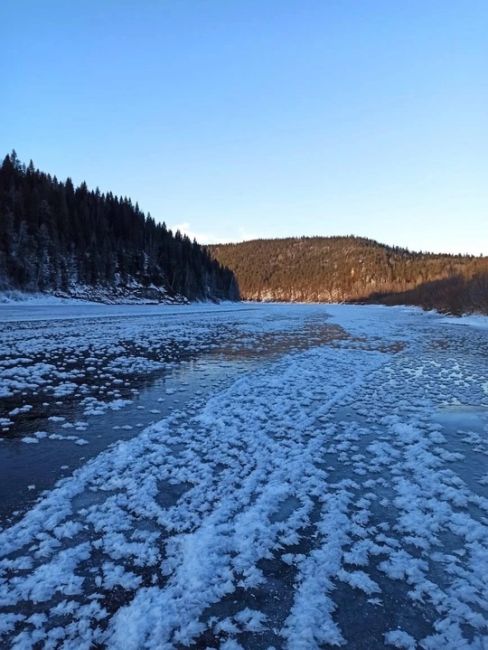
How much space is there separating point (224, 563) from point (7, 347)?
15308 millimetres

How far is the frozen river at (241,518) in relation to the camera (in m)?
3.05

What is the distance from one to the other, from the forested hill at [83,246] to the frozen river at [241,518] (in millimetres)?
52415

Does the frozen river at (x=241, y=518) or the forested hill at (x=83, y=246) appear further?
the forested hill at (x=83, y=246)

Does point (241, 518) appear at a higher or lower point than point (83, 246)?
lower

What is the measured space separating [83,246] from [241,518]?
7642 cm

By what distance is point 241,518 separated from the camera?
4.50m

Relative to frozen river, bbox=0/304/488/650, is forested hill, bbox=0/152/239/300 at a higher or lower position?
higher

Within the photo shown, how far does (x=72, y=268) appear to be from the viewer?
6862 cm

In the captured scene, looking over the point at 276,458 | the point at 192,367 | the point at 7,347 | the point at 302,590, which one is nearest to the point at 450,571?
the point at 302,590

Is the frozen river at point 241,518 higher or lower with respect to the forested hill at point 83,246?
lower

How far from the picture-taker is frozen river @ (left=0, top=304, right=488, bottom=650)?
305 centimetres

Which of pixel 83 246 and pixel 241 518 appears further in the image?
pixel 83 246

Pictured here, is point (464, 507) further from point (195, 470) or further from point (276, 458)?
point (195, 470)

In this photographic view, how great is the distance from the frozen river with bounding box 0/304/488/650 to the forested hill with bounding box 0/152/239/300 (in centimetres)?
5242
